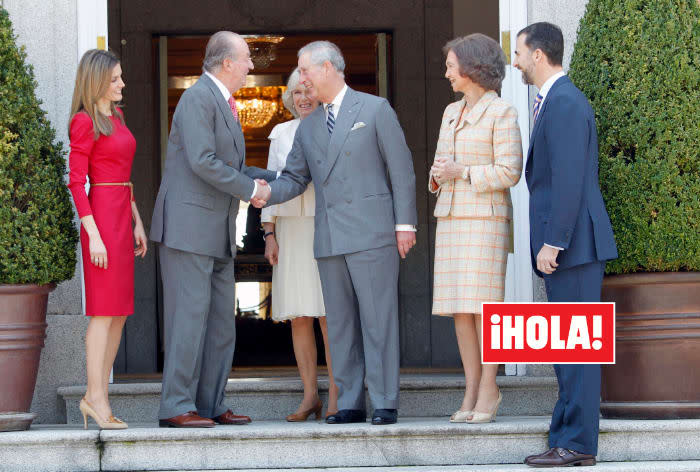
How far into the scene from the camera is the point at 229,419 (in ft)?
15.6

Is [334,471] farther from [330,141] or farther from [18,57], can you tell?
[18,57]

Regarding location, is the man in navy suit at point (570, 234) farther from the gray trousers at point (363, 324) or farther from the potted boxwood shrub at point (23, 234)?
the potted boxwood shrub at point (23, 234)

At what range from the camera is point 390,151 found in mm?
4609

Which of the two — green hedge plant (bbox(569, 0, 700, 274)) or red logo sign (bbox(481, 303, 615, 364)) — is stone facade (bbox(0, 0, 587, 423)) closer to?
green hedge plant (bbox(569, 0, 700, 274))

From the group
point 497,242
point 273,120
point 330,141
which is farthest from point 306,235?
point 273,120

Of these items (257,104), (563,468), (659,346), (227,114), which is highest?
(257,104)

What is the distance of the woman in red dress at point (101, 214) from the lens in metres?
4.48

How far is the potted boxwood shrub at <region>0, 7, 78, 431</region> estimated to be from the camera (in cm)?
448

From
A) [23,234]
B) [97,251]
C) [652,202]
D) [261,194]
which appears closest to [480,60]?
[652,202]

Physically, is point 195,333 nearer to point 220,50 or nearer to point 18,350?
point 18,350

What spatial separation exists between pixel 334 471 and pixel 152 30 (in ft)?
14.3

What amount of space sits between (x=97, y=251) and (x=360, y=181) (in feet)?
3.69

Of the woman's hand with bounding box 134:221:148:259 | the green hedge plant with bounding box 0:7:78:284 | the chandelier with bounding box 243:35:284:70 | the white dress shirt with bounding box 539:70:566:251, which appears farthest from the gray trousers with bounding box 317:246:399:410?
the chandelier with bounding box 243:35:284:70

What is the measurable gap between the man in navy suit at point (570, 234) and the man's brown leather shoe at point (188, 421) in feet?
4.35
